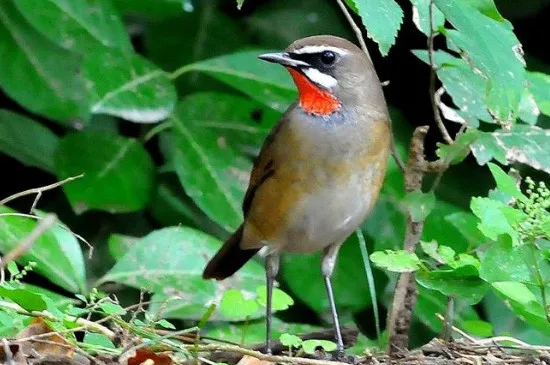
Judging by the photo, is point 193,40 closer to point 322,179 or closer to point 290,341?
point 322,179

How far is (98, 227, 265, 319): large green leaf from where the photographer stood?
3.39m

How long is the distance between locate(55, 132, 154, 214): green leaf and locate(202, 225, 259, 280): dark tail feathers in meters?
0.39

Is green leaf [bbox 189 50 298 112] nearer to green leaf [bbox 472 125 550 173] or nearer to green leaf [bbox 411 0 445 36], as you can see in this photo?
green leaf [bbox 472 125 550 173]

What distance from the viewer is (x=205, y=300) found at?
3484 millimetres

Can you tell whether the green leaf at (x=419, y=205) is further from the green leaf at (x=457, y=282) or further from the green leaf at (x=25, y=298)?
the green leaf at (x=25, y=298)

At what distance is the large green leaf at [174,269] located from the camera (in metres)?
3.39

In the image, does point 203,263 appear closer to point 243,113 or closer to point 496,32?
point 243,113

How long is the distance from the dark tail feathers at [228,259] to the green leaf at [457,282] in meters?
1.13

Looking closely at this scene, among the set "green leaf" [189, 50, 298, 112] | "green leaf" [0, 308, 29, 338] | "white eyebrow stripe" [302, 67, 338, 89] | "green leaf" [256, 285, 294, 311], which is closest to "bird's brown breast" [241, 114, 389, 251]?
"white eyebrow stripe" [302, 67, 338, 89]

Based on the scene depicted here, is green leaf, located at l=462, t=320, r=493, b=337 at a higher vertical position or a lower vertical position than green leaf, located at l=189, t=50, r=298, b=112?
lower

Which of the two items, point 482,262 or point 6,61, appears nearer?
point 482,262

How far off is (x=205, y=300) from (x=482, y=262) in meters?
1.26

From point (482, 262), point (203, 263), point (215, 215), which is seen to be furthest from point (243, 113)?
point (482, 262)

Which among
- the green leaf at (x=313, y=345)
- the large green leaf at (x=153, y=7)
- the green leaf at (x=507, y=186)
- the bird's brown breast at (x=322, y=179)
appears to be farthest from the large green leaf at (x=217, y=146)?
the green leaf at (x=507, y=186)
